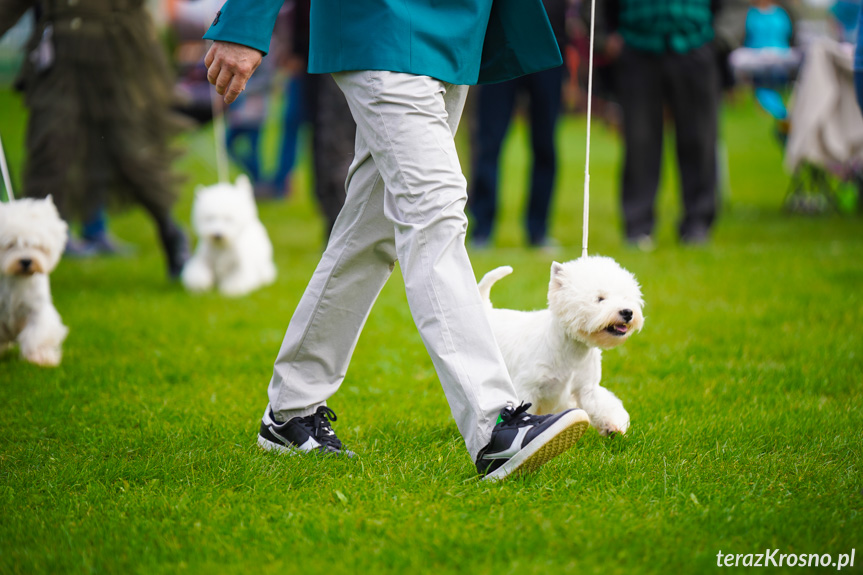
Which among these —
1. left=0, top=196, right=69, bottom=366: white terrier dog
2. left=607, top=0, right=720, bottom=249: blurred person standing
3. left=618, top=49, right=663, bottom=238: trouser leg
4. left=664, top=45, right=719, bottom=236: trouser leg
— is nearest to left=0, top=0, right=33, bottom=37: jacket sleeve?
left=0, top=196, right=69, bottom=366: white terrier dog

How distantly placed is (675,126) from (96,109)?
16.2 ft

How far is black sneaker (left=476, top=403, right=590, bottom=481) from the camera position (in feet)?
8.65

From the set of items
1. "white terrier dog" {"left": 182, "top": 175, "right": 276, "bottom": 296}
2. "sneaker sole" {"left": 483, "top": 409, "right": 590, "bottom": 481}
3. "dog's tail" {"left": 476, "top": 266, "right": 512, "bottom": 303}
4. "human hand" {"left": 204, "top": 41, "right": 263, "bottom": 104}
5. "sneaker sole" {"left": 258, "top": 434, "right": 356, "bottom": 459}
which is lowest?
"white terrier dog" {"left": 182, "top": 175, "right": 276, "bottom": 296}

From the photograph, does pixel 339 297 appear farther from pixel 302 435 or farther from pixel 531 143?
pixel 531 143

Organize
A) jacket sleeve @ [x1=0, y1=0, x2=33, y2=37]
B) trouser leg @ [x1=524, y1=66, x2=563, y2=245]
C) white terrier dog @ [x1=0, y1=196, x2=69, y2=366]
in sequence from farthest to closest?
trouser leg @ [x1=524, y1=66, x2=563, y2=245] < jacket sleeve @ [x1=0, y1=0, x2=33, y2=37] < white terrier dog @ [x1=0, y1=196, x2=69, y2=366]

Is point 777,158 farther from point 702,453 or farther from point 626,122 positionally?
point 702,453

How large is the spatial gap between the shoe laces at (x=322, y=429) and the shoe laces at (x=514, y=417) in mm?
750

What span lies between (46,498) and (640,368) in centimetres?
284

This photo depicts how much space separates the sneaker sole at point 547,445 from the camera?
2629mm

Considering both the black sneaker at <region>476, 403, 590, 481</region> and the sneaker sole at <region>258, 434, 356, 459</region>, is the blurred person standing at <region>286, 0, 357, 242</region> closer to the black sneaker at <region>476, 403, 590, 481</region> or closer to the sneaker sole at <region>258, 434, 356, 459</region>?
the sneaker sole at <region>258, 434, 356, 459</region>

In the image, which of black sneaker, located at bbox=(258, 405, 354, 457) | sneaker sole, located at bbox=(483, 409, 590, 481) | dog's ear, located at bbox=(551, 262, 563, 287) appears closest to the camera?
sneaker sole, located at bbox=(483, 409, 590, 481)

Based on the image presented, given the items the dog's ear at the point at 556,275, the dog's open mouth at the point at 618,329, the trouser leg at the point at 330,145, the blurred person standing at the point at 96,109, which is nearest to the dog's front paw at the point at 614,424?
the dog's open mouth at the point at 618,329

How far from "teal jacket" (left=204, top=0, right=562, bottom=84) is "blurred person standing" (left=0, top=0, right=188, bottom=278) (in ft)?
12.1

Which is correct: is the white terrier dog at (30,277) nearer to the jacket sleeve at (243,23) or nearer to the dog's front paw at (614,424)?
the jacket sleeve at (243,23)
